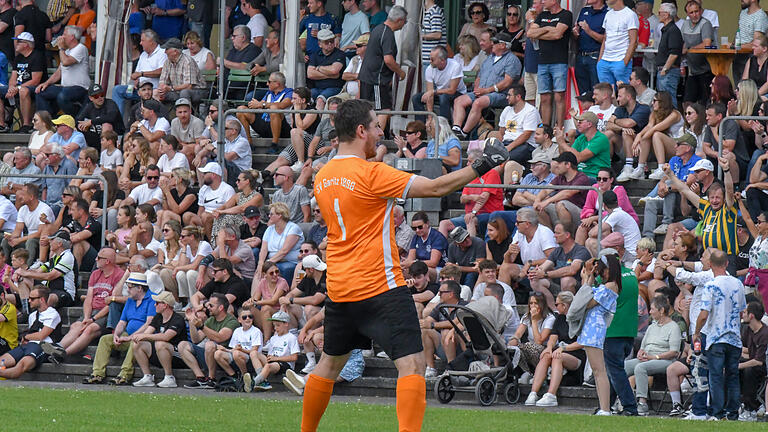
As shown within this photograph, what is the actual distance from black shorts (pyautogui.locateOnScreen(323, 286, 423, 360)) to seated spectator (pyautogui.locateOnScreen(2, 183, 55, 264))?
11677 millimetres

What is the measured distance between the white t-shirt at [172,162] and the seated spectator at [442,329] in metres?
5.29

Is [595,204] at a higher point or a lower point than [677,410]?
higher

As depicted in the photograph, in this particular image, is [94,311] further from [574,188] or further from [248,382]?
[574,188]

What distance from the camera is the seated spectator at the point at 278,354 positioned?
15922 millimetres

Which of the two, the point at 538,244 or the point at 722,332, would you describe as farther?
the point at 538,244

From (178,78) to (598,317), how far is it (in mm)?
10256

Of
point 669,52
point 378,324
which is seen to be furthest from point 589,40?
point 378,324

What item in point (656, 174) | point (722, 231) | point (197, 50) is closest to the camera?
point (722, 231)

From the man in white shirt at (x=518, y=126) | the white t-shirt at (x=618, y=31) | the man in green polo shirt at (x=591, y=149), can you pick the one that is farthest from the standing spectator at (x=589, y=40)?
the man in green polo shirt at (x=591, y=149)

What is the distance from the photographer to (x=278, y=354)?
16016mm

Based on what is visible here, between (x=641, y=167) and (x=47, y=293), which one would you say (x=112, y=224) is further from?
(x=641, y=167)

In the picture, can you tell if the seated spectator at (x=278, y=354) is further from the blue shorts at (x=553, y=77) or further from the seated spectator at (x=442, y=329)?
the blue shorts at (x=553, y=77)

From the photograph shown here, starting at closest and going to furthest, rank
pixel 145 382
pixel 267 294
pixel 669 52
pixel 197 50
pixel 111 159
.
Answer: pixel 145 382, pixel 267 294, pixel 669 52, pixel 111 159, pixel 197 50

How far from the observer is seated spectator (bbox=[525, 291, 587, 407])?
14430 mm
